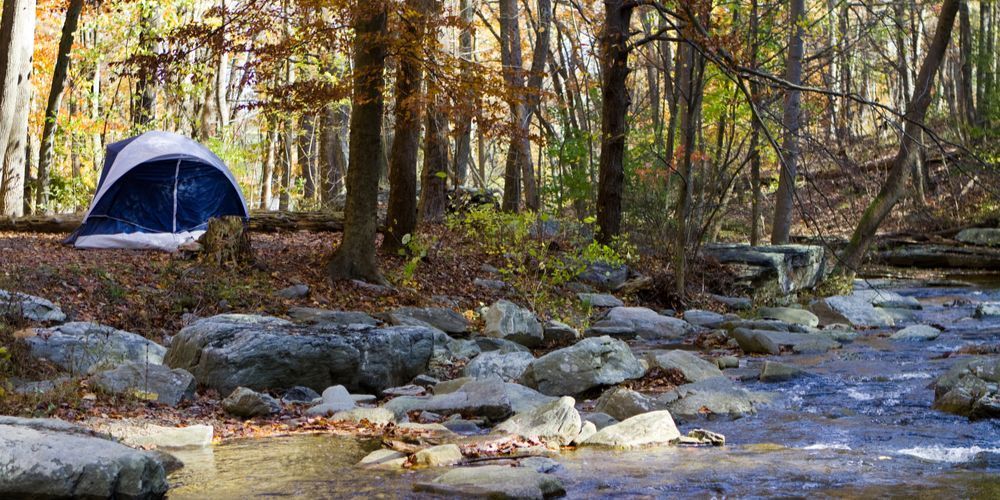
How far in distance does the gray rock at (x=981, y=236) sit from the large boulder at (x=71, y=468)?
2196 centimetres

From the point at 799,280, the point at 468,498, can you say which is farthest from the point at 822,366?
the point at 799,280

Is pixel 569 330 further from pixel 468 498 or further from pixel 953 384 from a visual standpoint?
pixel 468 498

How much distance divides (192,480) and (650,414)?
291 cm

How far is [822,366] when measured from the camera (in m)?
9.33

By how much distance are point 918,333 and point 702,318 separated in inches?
113

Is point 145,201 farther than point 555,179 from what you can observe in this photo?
No

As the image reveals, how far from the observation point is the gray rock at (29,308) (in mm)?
8359

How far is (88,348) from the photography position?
7.71 meters

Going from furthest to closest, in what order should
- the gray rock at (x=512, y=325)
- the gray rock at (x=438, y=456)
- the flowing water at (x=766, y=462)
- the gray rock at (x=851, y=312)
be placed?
the gray rock at (x=851, y=312) → the gray rock at (x=512, y=325) → the gray rock at (x=438, y=456) → the flowing water at (x=766, y=462)

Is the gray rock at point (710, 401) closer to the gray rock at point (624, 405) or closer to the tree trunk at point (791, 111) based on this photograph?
the gray rock at point (624, 405)

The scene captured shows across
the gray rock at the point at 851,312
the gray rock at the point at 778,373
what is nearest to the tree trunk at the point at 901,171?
the gray rock at the point at 851,312

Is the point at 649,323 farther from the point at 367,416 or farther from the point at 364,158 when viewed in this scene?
the point at 367,416

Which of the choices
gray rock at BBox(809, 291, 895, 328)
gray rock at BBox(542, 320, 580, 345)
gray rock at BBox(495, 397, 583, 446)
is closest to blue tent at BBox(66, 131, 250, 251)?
gray rock at BBox(542, 320, 580, 345)

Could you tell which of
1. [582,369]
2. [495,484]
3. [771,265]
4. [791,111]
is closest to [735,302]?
[771,265]
